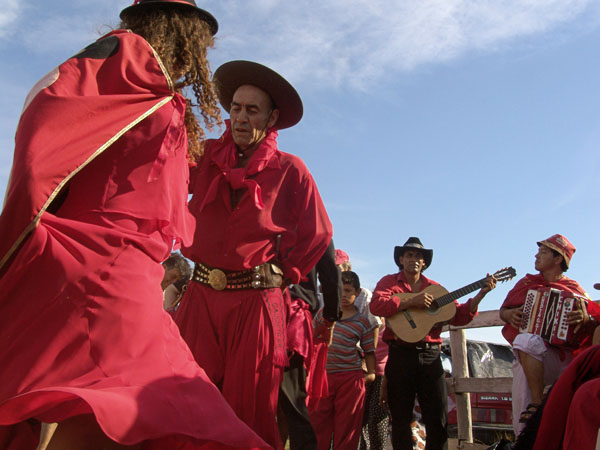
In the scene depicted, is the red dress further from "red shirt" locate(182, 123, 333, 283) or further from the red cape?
"red shirt" locate(182, 123, 333, 283)

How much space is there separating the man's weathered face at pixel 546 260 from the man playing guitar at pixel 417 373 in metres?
0.79

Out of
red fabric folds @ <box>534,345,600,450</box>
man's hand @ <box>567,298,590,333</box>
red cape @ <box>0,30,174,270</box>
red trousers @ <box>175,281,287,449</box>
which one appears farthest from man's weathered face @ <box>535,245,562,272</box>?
red cape @ <box>0,30,174,270</box>

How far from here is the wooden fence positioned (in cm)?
791

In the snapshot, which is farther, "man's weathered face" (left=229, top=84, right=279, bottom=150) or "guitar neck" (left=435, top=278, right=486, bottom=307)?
"guitar neck" (left=435, top=278, right=486, bottom=307)

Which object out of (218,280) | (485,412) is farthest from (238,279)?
(485,412)

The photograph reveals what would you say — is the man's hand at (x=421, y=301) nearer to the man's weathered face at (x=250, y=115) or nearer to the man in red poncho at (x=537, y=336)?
the man in red poncho at (x=537, y=336)

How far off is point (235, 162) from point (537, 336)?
3602 mm

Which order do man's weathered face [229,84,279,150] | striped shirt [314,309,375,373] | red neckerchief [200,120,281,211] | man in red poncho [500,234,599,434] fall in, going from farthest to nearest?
1. striped shirt [314,309,375,373]
2. man in red poncho [500,234,599,434]
3. man's weathered face [229,84,279,150]
4. red neckerchief [200,120,281,211]

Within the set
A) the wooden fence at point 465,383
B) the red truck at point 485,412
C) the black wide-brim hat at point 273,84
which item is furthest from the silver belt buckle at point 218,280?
the red truck at point 485,412

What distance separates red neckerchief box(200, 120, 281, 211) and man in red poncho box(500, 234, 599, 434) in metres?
3.25

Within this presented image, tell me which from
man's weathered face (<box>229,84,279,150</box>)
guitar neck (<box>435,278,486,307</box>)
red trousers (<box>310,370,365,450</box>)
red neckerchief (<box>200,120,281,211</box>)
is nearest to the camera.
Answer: red neckerchief (<box>200,120,281,211</box>)

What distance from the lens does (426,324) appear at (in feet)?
23.7

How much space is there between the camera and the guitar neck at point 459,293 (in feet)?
24.6

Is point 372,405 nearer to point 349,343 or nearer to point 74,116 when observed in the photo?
point 349,343
